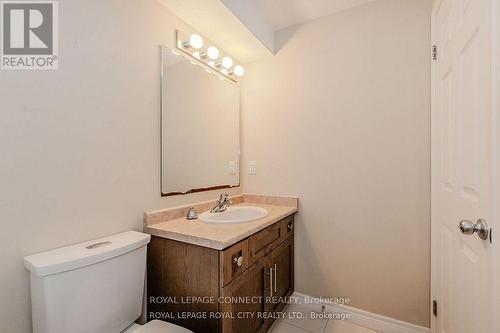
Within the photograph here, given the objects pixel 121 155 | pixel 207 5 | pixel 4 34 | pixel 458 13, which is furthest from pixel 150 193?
pixel 458 13

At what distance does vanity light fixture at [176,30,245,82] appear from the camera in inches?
61.4

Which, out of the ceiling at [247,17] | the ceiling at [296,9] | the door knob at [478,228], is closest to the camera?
the door knob at [478,228]

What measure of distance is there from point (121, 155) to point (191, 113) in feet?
2.06

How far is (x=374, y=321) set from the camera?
1.63 m

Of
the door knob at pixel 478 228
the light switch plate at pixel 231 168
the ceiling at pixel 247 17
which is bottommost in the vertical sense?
the door knob at pixel 478 228

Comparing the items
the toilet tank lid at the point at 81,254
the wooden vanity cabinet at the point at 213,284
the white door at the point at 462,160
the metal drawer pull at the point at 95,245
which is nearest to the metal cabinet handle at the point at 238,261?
the wooden vanity cabinet at the point at 213,284

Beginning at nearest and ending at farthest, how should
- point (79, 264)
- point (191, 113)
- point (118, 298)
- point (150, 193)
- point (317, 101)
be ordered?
point (79, 264), point (118, 298), point (150, 193), point (191, 113), point (317, 101)

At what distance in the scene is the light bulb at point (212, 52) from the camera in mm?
1724

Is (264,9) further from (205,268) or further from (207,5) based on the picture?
(205,268)

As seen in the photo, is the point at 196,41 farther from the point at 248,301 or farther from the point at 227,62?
the point at 248,301

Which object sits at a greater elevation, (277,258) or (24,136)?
(24,136)

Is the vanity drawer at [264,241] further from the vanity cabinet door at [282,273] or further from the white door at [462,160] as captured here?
the white door at [462,160]

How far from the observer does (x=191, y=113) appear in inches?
66.4

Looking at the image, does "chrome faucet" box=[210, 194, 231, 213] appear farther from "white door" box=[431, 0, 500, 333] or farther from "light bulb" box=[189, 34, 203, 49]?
"white door" box=[431, 0, 500, 333]
